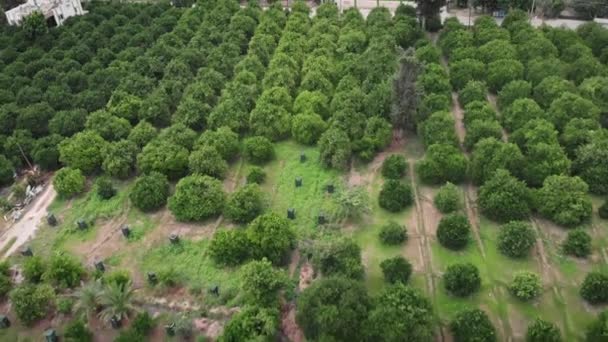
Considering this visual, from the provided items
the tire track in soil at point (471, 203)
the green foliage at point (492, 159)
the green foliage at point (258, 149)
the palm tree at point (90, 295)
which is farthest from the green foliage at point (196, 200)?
the green foliage at point (492, 159)

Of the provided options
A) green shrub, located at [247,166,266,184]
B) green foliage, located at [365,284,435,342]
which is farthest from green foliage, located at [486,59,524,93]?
green foliage, located at [365,284,435,342]

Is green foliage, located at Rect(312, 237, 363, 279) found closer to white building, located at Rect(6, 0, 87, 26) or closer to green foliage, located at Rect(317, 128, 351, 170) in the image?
green foliage, located at Rect(317, 128, 351, 170)

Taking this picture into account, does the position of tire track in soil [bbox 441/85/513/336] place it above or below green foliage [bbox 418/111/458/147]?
below

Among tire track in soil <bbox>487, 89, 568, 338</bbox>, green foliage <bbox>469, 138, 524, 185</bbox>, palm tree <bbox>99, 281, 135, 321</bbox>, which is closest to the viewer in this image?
palm tree <bbox>99, 281, 135, 321</bbox>

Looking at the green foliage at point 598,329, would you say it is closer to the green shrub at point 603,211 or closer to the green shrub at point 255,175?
the green shrub at point 603,211

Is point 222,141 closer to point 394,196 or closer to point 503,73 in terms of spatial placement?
point 394,196

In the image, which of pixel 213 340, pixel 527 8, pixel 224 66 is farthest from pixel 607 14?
pixel 213 340
